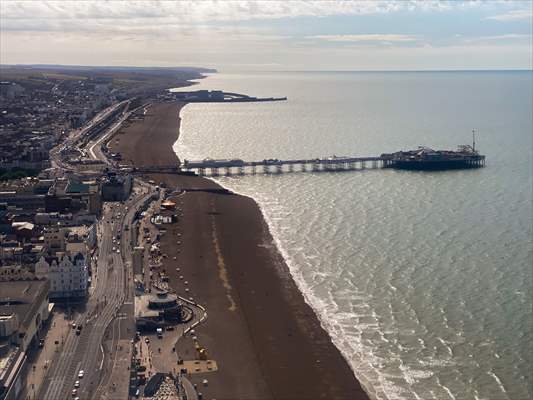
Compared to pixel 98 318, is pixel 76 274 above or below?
above

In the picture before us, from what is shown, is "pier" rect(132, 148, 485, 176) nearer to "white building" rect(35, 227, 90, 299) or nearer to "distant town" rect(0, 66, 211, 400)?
"distant town" rect(0, 66, 211, 400)

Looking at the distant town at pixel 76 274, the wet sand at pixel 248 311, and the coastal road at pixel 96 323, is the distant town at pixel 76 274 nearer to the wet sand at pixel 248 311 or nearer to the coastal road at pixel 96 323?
the coastal road at pixel 96 323

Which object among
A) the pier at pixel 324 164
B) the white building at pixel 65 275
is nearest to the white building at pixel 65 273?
the white building at pixel 65 275

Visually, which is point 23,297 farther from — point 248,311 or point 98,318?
point 248,311

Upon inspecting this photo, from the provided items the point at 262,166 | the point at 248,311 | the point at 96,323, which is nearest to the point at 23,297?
the point at 96,323

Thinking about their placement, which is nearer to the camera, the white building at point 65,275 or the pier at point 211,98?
the white building at point 65,275

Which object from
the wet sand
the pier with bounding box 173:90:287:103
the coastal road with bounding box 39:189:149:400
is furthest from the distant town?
the pier with bounding box 173:90:287:103

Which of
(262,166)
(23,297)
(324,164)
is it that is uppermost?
(23,297)
